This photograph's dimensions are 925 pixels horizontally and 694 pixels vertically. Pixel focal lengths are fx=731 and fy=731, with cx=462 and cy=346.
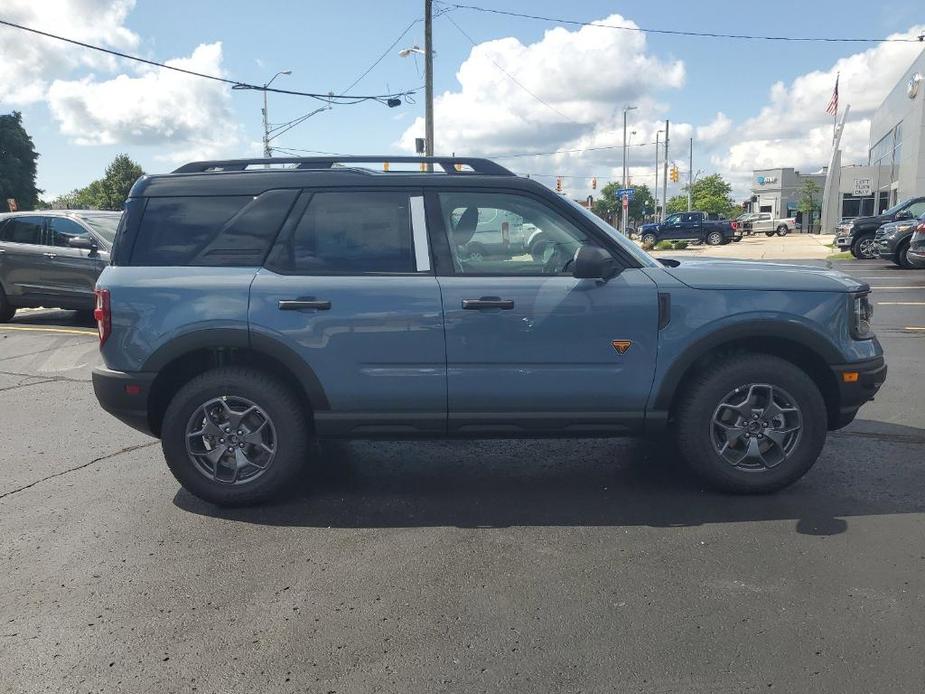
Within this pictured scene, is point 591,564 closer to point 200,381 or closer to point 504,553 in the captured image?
point 504,553

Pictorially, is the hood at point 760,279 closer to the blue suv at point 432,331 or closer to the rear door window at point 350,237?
the blue suv at point 432,331

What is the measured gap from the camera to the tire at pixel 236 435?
4.09m

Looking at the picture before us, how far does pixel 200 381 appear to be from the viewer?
4.11 m

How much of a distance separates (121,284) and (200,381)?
0.69 meters

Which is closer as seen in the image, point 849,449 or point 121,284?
point 121,284

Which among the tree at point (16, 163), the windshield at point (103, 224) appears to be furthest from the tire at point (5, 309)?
the tree at point (16, 163)

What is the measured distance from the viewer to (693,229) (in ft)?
129

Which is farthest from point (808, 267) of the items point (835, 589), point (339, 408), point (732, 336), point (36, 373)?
point (36, 373)

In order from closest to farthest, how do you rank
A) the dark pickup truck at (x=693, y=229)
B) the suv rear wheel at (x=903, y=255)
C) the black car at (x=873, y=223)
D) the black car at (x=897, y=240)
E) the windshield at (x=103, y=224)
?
the windshield at (x=103, y=224) → the black car at (x=897, y=240) → the suv rear wheel at (x=903, y=255) → the black car at (x=873, y=223) → the dark pickup truck at (x=693, y=229)

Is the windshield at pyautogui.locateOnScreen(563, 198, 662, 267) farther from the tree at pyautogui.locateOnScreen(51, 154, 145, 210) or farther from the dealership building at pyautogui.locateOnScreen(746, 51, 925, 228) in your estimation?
the tree at pyautogui.locateOnScreen(51, 154, 145, 210)

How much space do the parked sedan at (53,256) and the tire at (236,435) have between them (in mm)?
7794

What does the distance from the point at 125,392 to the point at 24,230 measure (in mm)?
9120

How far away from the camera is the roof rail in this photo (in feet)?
14.1

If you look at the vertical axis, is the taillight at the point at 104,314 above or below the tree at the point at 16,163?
below
